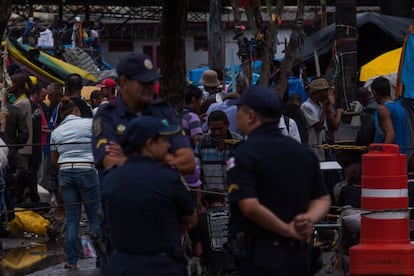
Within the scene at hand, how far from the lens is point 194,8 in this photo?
3344 cm

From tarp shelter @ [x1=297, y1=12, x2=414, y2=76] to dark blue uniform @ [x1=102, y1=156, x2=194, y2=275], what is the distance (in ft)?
50.4

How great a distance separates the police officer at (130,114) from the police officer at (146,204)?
37 centimetres

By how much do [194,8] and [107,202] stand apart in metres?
27.7

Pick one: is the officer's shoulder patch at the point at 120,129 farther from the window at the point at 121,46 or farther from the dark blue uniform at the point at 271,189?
the window at the point at 121,46

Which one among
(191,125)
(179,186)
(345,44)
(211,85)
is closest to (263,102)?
(179,186)

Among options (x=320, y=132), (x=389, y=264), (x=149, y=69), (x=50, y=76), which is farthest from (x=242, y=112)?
(x=50, y=76)

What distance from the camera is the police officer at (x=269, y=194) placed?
6.12m

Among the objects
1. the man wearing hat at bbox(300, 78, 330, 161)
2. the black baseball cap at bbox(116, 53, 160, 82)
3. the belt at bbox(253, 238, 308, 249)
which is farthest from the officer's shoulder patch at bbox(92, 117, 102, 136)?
the man wearing hat at bbox(300, 78, 330, 161)

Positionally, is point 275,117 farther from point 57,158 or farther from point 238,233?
point 57,158

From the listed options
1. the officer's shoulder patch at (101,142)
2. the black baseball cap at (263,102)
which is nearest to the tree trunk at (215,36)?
the officer's shoulder patch at (101,142)

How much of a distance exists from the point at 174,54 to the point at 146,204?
4705 millimetres

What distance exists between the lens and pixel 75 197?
1096cm

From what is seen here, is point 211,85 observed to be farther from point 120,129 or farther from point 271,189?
point 271,189

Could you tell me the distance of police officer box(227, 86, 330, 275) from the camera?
6.12 meters
